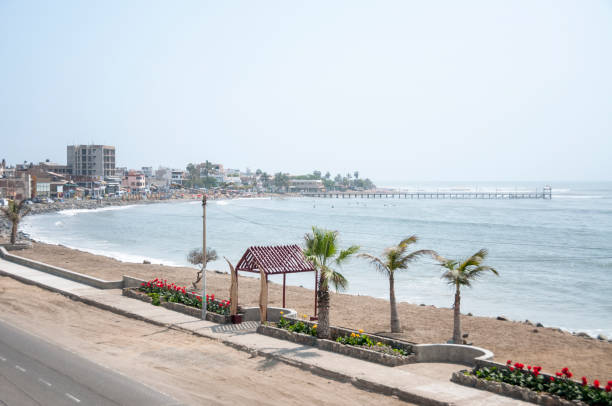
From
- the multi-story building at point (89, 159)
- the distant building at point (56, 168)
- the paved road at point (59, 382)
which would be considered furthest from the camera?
the multi-story building at point (89, 159)

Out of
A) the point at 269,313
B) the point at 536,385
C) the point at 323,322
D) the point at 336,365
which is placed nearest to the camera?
the point at 536,385

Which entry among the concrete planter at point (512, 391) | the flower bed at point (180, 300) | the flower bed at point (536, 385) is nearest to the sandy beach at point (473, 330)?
the flower bed at point (180, 300)

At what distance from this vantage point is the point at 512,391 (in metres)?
11.9

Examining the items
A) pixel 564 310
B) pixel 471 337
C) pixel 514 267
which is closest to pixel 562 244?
pixel 514 267

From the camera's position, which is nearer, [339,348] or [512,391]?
[512,391]

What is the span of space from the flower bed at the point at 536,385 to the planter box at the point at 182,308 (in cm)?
917

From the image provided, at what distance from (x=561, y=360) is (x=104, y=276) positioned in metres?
25.4

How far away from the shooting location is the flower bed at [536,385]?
11031mm

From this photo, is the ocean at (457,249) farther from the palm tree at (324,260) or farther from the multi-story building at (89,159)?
the multi-story building at (89,159)

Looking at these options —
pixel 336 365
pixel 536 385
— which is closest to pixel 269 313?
pixel 336 365

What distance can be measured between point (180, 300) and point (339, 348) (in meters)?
8.94

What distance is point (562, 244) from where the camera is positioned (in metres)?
68.8

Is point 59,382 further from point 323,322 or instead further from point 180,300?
point 180,300

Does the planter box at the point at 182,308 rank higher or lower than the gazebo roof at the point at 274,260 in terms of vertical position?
lower
